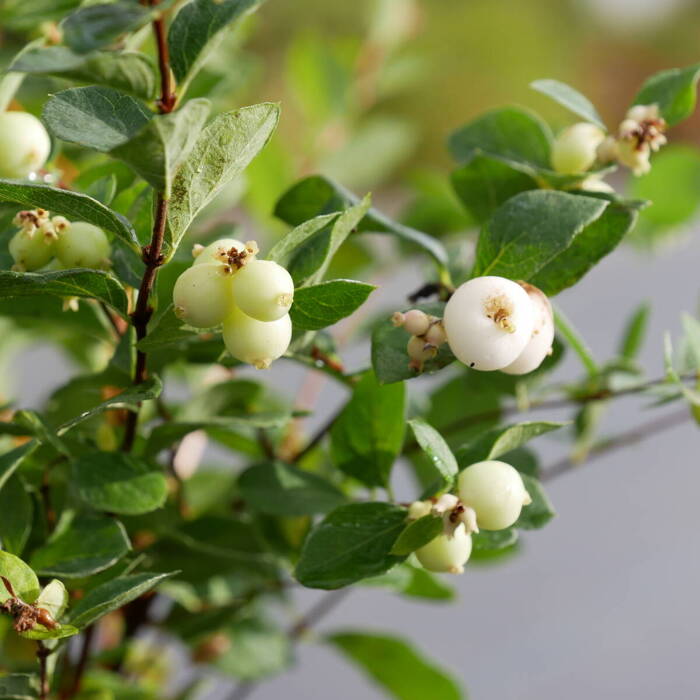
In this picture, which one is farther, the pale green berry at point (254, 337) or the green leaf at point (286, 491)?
the green leaf at point (286, 491)

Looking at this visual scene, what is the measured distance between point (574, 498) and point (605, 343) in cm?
35

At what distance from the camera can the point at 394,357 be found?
26cm

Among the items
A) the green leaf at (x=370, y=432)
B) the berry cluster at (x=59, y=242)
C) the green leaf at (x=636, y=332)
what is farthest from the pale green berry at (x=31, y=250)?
the green leaf at (x=636, y=332)

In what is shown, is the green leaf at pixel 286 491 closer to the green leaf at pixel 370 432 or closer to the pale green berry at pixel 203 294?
the green leaf at pixel 370 432

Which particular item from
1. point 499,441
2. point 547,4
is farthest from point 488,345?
point 547,4

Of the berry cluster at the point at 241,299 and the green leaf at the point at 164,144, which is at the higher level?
the green leaf at the point at 164,144

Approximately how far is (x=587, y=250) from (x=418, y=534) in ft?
0.32

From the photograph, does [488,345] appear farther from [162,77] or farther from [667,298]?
[667,298]

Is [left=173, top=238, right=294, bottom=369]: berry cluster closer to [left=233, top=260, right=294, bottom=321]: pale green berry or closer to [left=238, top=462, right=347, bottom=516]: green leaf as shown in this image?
[left=233, top=260, right=294, bottom=321]: pale green berry

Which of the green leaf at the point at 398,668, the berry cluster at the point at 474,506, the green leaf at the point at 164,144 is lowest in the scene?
the green leaf at the point at 398,668

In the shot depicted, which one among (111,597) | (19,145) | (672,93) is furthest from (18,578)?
(672,93)

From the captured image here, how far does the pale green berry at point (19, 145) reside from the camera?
0.97 ft

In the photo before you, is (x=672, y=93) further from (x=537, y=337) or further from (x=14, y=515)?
(x=14, y=515)

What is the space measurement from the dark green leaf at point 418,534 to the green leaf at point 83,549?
8cm
